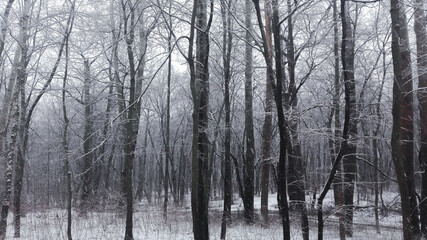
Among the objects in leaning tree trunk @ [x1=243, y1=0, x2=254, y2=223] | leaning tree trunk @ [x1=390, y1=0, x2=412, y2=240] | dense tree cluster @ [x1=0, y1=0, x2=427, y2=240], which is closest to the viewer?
leaning tree trunk @ [x1=390, y1=0, x2=412, y2=240]

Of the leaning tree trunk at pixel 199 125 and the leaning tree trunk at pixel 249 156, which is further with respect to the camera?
the leaning tree trunk at pixel 249 156

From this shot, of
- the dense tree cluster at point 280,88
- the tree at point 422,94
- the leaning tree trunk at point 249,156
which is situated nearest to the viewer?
the dense tree cluster at point 280,88

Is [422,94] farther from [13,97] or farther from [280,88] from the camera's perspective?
[13,97]

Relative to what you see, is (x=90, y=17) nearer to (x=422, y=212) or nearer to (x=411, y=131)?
(x=411, y=131)

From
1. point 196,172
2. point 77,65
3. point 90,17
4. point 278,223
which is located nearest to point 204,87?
point 196,172

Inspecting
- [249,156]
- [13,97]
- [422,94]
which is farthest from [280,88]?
[249,156]

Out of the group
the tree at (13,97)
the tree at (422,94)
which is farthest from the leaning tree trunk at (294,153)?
the tree at (13,97)

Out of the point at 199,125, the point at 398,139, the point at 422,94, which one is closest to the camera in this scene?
the point at 398,139

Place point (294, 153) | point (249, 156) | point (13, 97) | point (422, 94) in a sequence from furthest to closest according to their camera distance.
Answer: point (249, 156) < point (13, 97) < point (294, 153) < point (422, 94)

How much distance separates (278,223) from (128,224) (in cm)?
642

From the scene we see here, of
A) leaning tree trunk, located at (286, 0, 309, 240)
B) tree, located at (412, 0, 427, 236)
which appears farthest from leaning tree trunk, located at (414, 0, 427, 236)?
leaning tree trunk, located at (286, 0, 309, 240)

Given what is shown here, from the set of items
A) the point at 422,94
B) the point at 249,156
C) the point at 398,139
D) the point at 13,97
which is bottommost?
the point at 249,156

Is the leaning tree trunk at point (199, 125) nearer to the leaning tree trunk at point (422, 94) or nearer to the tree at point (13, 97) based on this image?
the tree at point (13, 97)

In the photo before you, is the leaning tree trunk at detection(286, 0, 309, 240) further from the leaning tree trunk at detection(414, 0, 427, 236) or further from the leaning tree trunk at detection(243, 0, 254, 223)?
the leaning tree trunk at detection(243, 0, 254, 223)
